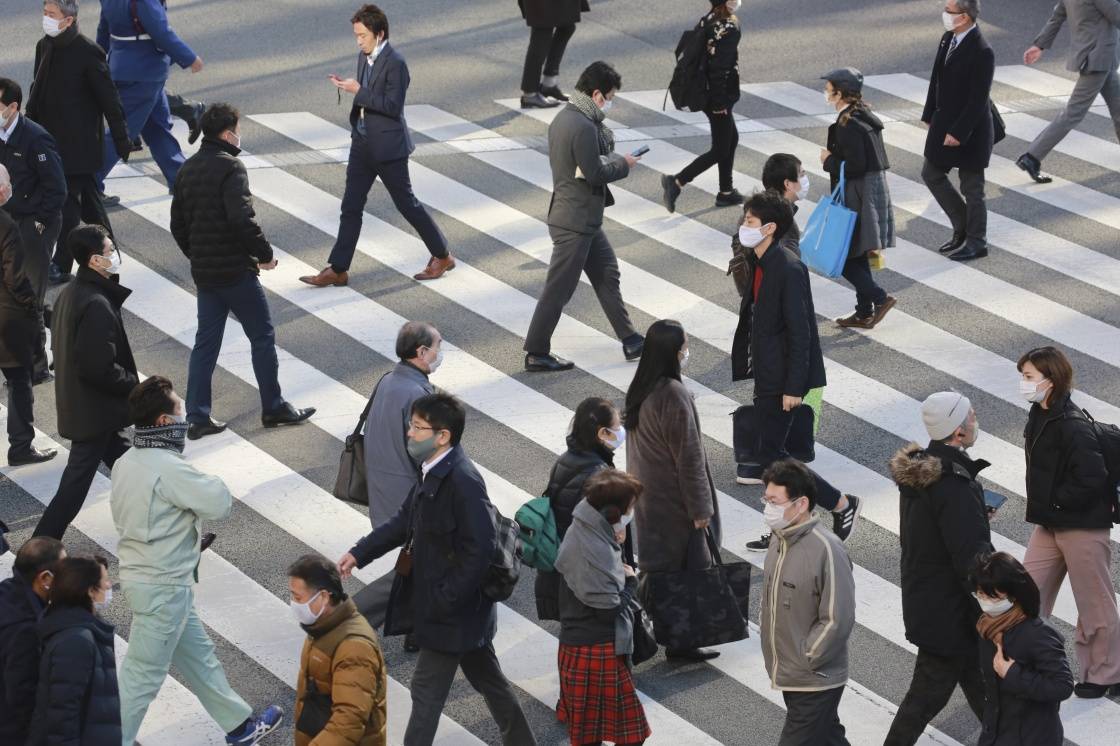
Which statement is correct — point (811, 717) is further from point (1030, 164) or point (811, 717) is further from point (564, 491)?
point (1030, 164)

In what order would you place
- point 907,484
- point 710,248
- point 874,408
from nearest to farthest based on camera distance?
point 907,484 < point 874,408 < point 710,248

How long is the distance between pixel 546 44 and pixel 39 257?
22.1 feet

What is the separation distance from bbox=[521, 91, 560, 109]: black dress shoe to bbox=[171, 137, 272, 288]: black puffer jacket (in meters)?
6.32

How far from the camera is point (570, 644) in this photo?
7762 mm

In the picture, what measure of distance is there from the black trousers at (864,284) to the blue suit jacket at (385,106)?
3.34 m

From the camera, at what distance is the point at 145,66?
Result: 580 inches

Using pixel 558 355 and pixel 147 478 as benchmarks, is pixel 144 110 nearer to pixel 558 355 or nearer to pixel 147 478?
pixel 558 355

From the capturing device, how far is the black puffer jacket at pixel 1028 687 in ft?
22.9

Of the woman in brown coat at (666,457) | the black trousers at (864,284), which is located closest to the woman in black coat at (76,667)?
the woman in brown coat at (666,457)

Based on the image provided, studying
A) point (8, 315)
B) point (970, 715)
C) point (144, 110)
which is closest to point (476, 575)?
point (970, 715)

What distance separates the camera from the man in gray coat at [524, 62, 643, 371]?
11703mm

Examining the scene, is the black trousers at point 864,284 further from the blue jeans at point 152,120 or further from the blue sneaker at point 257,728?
the blue sneaker at point 257,728

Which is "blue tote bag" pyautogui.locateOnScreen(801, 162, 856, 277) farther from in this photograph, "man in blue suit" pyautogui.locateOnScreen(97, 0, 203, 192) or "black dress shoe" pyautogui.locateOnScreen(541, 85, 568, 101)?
"man in blue suit" pyautogui.locateOnScreen(97, 0, 203, 192)

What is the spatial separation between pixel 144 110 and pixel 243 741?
780cm
